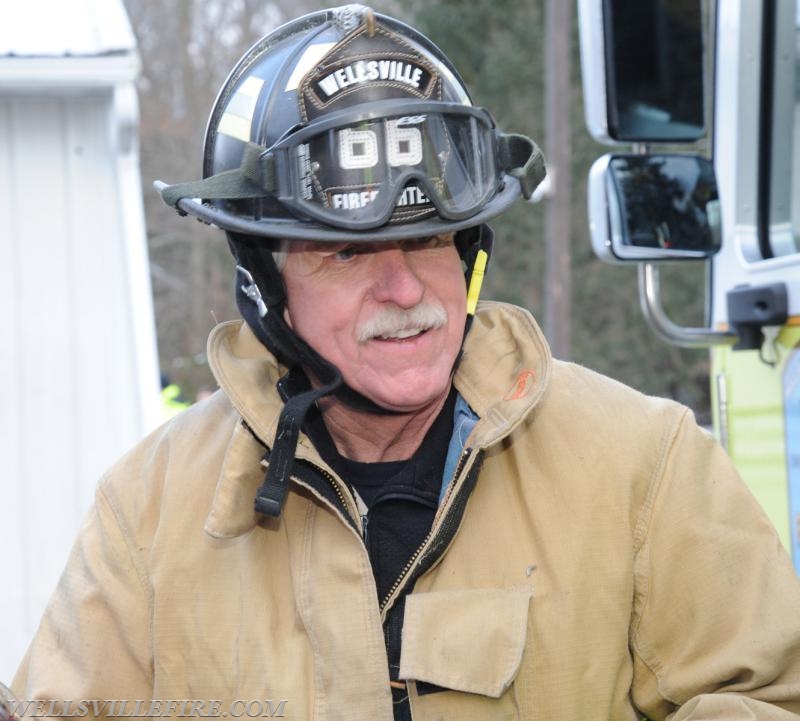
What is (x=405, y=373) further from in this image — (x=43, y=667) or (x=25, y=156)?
(x=25, y=156)

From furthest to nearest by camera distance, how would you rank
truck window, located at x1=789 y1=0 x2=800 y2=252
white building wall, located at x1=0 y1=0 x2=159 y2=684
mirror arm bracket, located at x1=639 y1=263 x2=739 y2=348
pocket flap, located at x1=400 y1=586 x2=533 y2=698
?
white building wall, located at x1=0 y1=0 x2=159 y2=684
mirror arm bracket, located at x1=639 y1=263 x2=739 y2=348
truck window, located at x1=789 y1=0 x2=800 y2=252
pocket flap, located at x1=400 y1=586 x2=533 y2=698

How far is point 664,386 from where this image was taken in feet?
79.0

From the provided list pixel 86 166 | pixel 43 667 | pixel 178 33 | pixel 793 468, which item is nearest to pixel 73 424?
pixel 86 166

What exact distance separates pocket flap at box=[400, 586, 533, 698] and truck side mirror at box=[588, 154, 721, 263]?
130cm

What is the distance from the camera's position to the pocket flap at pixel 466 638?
2.38m

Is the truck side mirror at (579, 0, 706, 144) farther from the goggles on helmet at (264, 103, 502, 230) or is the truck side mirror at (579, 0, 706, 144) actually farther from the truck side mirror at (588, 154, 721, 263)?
the goggles on helmet at (264, 103, 502, 230)

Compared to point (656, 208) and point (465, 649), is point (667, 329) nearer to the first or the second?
point (656, 208)

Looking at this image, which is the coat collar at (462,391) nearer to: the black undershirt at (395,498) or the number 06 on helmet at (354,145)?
the black undershirt at (395,498)

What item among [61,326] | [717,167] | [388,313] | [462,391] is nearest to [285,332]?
[388,313]

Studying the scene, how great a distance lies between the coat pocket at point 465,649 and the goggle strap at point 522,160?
3.01ft

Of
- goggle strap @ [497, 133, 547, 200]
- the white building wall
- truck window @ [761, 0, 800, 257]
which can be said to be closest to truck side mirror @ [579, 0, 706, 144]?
truck window @ [761, 0, 800, 257]

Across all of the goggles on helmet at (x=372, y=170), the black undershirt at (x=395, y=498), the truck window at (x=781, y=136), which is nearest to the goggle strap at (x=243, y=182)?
the goggles on helmet at (x=372, y=170)

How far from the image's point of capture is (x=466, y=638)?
7.89ft

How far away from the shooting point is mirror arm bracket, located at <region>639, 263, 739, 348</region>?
338 cm
